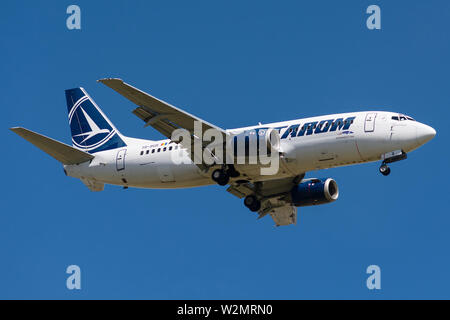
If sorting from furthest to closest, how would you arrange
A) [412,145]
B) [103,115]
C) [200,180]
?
[103,115]
[200,180]
[412,145]

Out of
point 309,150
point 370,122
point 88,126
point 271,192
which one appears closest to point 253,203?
point 271,192

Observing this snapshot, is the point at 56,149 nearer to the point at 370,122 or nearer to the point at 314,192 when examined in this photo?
the point at 314,192

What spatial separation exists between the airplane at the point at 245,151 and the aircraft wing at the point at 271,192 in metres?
0.06

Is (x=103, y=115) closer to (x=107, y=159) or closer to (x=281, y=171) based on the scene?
(x=107, y=159)

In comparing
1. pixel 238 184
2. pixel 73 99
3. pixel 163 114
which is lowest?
pixel 238 184

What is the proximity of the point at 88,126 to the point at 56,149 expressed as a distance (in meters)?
4.59

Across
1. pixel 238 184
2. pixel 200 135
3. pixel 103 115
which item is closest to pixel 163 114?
pixel 200 135

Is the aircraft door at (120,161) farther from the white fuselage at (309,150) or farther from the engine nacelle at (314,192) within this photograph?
the engine nacelle at (314,192)

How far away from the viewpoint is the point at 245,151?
148 ft

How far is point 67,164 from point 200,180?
8.65 metres

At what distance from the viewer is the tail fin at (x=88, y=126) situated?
170ft

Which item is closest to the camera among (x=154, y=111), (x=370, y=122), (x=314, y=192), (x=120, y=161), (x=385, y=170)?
(x=385, y=170)

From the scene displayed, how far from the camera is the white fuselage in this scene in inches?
1726

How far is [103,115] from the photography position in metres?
53.7
